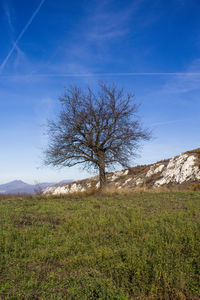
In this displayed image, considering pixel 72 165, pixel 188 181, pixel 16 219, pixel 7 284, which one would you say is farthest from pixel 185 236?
pixel 188 181

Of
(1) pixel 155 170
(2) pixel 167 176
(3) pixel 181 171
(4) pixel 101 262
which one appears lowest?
(4) pixel 101 262

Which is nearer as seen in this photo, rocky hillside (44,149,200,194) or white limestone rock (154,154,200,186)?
rocky hillside (44,149,200,194)

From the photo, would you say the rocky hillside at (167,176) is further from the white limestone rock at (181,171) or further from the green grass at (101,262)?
the green grass at (101,262)

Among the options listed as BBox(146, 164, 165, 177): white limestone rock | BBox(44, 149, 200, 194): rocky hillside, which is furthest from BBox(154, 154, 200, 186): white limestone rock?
BBox(146, 164, 165, 177): white limestone rock

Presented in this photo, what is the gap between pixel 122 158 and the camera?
1923 cm

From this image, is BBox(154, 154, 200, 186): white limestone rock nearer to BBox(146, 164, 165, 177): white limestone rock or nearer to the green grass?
BBox(146, 164, 165, 177): white limestone rock

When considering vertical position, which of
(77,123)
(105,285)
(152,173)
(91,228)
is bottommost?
(105,285)

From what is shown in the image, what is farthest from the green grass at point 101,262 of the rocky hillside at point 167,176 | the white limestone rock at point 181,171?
the white limestone rock at point 181,171

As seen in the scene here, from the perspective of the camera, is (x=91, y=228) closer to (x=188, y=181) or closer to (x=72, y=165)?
(x=72, y=165)

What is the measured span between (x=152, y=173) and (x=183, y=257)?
91.2ft

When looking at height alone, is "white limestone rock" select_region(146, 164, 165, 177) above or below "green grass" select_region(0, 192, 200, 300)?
above

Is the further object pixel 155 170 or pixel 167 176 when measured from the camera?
pixel 155 170

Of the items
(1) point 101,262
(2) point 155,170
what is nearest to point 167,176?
(2) point 155,170

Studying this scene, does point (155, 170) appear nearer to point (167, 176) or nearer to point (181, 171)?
point (167, 176)
